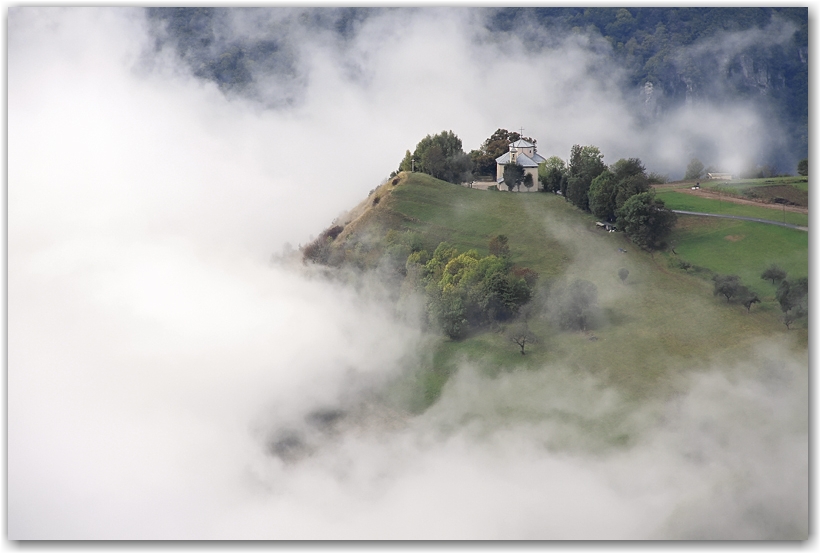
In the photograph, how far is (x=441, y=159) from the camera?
434 feet


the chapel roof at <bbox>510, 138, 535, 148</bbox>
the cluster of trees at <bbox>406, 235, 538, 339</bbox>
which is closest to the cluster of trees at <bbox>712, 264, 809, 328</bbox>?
the cluster of trees at <bbox>406, 235, 538, 339</bbox>

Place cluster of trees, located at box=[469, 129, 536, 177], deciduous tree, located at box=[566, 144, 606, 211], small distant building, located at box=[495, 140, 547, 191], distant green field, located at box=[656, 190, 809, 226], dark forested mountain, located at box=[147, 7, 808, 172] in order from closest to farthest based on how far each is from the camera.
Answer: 1. distant green field, located at box=[656, 190, 809, 226]
2. dark forested mountain, located at box=[147, 7, 808, 172]
3. deciduous tree, located at box=[566, 144, 606, 211]
4. small distant building, located at box=[495, 140, 547, 191]
5. cluster of trees, located at box=[469, 129, 536, 177]

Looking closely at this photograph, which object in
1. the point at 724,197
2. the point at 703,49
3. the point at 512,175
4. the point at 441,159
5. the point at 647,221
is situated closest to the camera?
the point at 647,221

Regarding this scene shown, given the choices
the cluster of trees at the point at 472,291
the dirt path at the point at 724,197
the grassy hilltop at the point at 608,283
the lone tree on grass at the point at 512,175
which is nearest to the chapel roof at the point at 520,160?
the lone tree on grass at the point at 512,175

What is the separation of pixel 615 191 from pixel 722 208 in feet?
38.6

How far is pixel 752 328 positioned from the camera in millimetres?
88250

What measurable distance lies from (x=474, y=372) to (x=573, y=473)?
19.5 meters

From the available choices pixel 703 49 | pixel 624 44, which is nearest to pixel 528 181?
pixel 624 44

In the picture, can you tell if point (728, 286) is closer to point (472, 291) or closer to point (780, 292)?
point (780, 292)

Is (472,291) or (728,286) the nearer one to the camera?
(728,286)

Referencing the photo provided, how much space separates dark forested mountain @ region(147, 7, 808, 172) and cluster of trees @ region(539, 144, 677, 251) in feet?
51.3

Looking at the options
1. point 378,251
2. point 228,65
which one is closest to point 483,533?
point 378,251

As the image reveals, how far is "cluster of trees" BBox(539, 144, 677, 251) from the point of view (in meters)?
107

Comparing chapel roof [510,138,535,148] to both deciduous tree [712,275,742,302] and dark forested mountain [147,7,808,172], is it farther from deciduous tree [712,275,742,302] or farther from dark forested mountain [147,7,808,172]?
deciduous tree [712,275,742,302]
